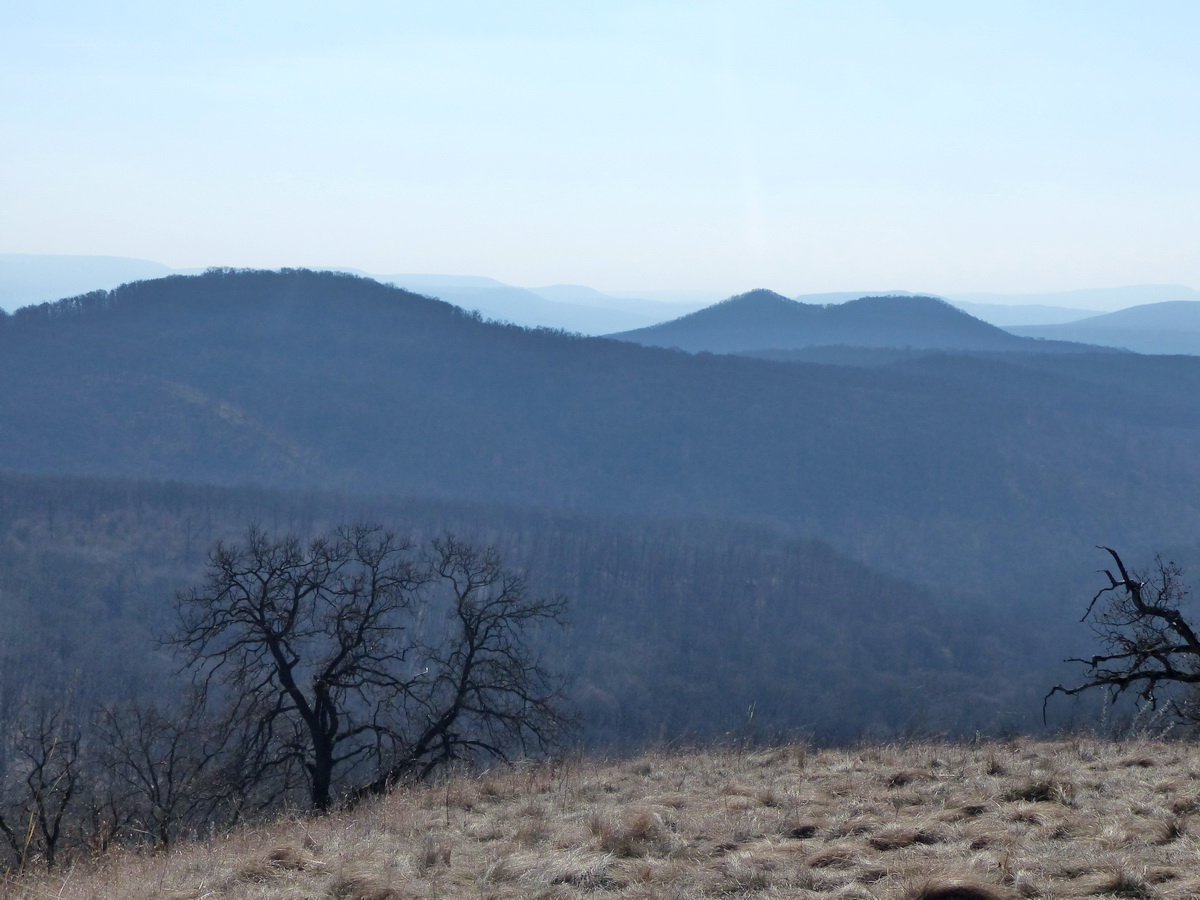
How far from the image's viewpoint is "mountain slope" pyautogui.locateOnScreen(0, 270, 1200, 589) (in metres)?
117

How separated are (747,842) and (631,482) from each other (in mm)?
125294

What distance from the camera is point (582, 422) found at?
14638cm

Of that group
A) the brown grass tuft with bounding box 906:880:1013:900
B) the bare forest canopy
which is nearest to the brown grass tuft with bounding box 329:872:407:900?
the brown grass tuft with bounding box 906:880:1013:900

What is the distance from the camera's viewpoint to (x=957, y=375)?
172 metres

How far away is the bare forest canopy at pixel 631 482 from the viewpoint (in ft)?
246

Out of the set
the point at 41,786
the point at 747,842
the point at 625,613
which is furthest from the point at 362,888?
the point at 625,613

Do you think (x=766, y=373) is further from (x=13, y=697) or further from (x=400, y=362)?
(x=13, y=697)

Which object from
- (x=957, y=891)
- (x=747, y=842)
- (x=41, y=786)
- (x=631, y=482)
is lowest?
(x=631, y=482)

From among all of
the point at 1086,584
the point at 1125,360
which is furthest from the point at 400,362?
the point at 1125,360

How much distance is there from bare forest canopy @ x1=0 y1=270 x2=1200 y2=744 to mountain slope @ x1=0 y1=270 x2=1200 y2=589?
51 cm

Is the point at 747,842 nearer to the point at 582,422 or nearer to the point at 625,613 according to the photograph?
the point at 625,613

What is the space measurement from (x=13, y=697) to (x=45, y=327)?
298 ft

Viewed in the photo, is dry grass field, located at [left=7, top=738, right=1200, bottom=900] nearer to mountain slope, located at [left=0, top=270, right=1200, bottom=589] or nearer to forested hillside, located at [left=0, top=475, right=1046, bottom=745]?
forested hillside, located at [left=0, top=475, right=1046, bottom=745]

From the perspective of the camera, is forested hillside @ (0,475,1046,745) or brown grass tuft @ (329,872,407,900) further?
forested hillside @ (0,475,1046,745)
